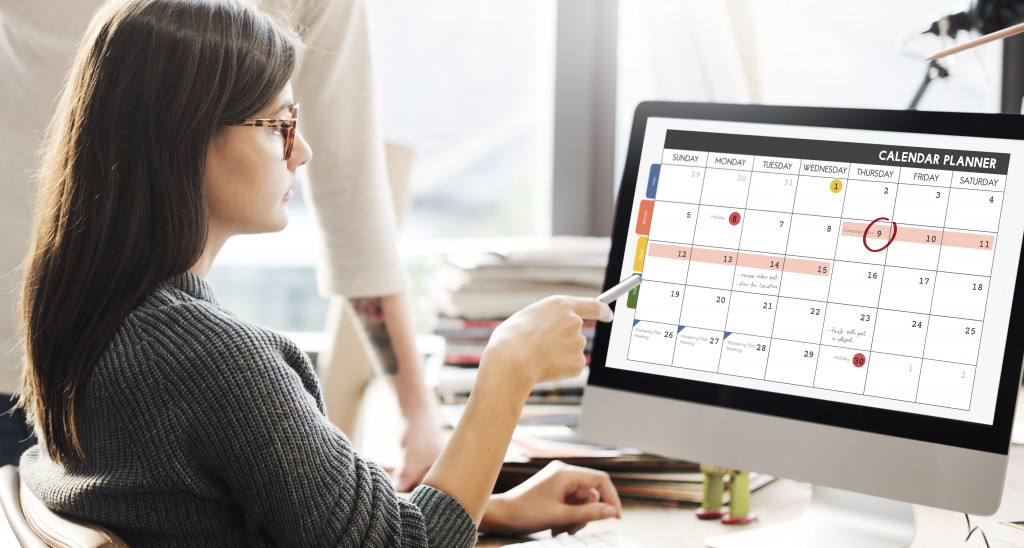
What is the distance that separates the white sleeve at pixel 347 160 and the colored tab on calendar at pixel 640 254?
465 millimetres

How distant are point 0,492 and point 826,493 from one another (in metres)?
0.84

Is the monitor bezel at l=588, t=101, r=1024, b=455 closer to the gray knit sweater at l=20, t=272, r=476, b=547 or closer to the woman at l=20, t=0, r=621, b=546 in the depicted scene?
the woman at l=20, t=0, r=621, b=546

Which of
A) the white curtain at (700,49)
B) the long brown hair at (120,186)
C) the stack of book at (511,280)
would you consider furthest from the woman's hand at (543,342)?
the white curtain at (700,49)

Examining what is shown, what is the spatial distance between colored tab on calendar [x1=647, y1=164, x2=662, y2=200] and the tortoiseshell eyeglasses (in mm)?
406

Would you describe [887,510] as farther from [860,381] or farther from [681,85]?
[681,85]

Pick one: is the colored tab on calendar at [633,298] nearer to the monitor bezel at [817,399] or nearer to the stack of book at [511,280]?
the monitor bezel at [817,399]

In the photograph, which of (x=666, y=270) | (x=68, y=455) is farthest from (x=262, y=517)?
(x=666, y=270)

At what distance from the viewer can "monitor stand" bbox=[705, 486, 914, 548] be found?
0.89 metres

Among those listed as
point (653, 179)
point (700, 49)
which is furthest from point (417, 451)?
point (700, 49)

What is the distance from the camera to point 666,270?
3.17ft

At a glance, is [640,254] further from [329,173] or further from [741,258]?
[329,173]

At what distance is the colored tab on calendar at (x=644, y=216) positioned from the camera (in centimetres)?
99

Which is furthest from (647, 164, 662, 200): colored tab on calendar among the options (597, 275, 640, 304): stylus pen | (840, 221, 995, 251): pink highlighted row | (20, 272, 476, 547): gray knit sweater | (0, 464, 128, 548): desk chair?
(0, 464, 128, 548): desk chair

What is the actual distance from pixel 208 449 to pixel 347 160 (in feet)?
2.16
